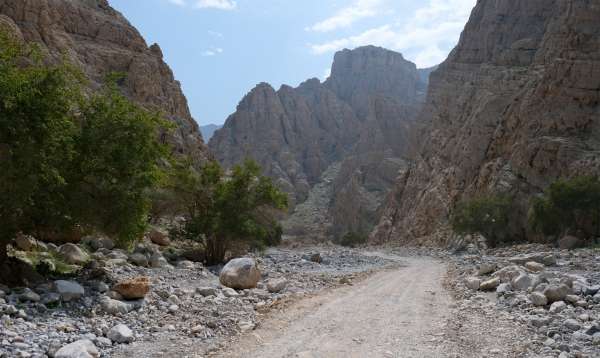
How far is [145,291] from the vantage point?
39.0 feet

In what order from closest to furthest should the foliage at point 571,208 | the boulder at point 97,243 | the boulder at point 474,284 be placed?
the boulder at point 474,284, the boulder at point 97,243, the foliage at point 571,208

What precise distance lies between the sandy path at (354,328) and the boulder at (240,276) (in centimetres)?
215

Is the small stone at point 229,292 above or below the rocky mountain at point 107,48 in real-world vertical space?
below

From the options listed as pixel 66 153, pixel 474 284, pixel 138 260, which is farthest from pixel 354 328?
pixel 138 260

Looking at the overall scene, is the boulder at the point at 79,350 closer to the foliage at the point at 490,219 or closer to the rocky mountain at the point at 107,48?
the foliage at the point at 490,219

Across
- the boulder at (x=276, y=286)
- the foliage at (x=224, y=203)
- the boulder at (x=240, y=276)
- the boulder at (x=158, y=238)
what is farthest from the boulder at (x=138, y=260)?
the boulder at (x=158, y=238)

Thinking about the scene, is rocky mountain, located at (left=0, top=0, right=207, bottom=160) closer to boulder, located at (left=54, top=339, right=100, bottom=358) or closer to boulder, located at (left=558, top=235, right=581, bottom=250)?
boulder, located at (left=558, top=235, right=581, bottom=250)

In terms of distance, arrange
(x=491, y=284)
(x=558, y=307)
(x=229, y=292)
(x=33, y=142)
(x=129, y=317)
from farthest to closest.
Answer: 1. (x=491, y=284)
2. (x=229, y=292)
3. (x=558, y=307)
4. (x=129, y=317)
5. (x=33, y=142)

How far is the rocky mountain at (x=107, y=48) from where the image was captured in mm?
51556

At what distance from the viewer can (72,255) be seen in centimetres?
1555

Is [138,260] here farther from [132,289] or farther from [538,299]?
[538,299]

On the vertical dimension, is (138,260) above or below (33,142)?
below

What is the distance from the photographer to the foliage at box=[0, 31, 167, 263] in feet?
33.2

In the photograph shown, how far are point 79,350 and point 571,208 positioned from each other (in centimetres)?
4104
